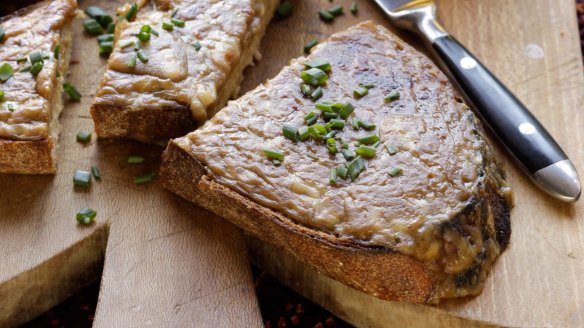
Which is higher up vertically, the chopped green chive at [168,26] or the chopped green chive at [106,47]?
the chopped green chive at [168,26]

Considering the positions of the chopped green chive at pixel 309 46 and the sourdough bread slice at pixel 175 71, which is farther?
the chopped green chive at pixel 309 46

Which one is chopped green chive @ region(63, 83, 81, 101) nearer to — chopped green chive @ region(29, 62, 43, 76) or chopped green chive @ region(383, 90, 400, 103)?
chopped green chive @ region(29, 62, 43, 76)

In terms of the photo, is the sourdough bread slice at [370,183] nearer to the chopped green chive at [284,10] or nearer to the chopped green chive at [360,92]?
the chopped green chive at [360,92]

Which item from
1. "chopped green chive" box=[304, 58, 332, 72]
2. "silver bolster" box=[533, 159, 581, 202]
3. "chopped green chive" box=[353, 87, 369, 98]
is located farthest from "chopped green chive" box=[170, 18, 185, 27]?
"silver bolster" box=[533, 159, 581, 202]

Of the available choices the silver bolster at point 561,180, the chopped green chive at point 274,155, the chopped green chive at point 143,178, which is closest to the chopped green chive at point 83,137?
the chopped green chive at point 143,178

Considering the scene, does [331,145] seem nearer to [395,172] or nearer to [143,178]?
[395,172]

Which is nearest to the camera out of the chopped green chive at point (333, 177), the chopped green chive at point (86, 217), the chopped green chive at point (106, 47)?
the chopped green chive at point (333, 177)
